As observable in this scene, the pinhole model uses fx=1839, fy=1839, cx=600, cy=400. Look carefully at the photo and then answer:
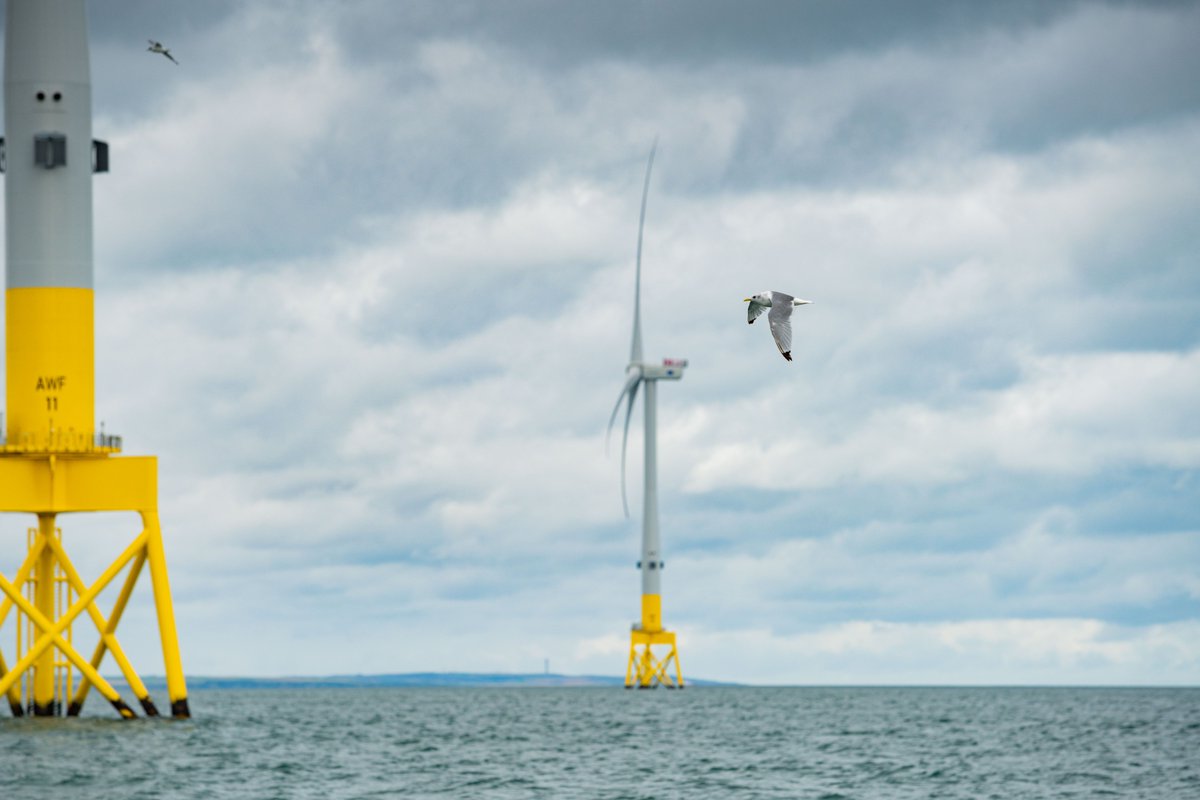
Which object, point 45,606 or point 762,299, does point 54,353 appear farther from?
point 762,299

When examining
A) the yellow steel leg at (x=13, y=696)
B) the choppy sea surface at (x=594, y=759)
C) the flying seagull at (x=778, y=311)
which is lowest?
the choppy sea surface at (x=594, y=759)

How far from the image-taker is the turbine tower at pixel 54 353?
270 feet

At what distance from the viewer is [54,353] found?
82.6 m

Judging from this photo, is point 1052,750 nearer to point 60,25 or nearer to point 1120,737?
point 1120,737

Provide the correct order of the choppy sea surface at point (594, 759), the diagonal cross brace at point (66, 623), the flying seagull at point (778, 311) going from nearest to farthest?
the flying seagull at point (778, 311)
the choppy sea surface at point (594, 759)
the diagonal cross brace at point (66, 623)

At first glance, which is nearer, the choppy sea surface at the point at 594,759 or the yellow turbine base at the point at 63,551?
the choppy sea surface at the point at 594,759

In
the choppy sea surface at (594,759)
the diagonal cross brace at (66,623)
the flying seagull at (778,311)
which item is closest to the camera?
the flying seagull at (778,311)

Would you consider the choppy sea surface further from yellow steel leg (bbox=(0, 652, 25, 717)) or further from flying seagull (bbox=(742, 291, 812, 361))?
flying seagull (bbox=(742, 291, 812, 361))

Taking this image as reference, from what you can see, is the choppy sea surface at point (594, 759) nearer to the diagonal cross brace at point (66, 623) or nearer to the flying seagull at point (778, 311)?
the diagonal cross brace at point (66, 623)

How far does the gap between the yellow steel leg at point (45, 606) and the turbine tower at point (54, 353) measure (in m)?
0.07

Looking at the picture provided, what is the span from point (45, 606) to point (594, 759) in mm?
26382

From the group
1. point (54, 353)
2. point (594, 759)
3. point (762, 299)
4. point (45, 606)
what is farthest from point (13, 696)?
point (762, 299)

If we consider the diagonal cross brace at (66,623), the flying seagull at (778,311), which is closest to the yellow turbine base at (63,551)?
the diagonal cross brace at (66,623)

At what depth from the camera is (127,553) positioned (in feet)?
271
